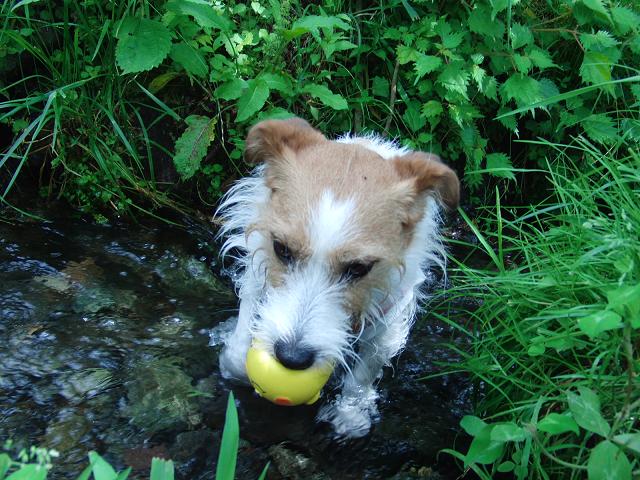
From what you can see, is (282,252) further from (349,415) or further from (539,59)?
(539,59)

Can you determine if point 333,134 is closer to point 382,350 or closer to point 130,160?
point 130,160

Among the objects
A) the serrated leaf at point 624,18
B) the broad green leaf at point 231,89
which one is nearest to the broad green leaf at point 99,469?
the broad green leaf at point 231,89

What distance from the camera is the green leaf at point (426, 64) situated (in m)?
4.29

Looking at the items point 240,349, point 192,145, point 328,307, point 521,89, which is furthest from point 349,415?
point 521,89

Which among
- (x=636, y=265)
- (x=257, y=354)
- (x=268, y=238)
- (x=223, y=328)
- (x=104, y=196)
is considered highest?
(x=636, y=265)

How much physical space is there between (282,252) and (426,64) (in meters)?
2.08

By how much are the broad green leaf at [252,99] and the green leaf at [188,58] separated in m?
0.28

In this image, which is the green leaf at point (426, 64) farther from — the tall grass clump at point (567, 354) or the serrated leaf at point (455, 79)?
the tall grass clump at point (567, 354)

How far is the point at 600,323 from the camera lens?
2.06m

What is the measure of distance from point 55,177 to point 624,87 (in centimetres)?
398

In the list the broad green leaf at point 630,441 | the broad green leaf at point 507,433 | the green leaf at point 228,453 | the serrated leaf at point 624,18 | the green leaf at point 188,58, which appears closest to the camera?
the green leaf at point 228,453

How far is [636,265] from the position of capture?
8.30 feet

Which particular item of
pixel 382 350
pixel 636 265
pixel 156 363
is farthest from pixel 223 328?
pixel 636 265

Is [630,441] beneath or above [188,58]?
beneath
